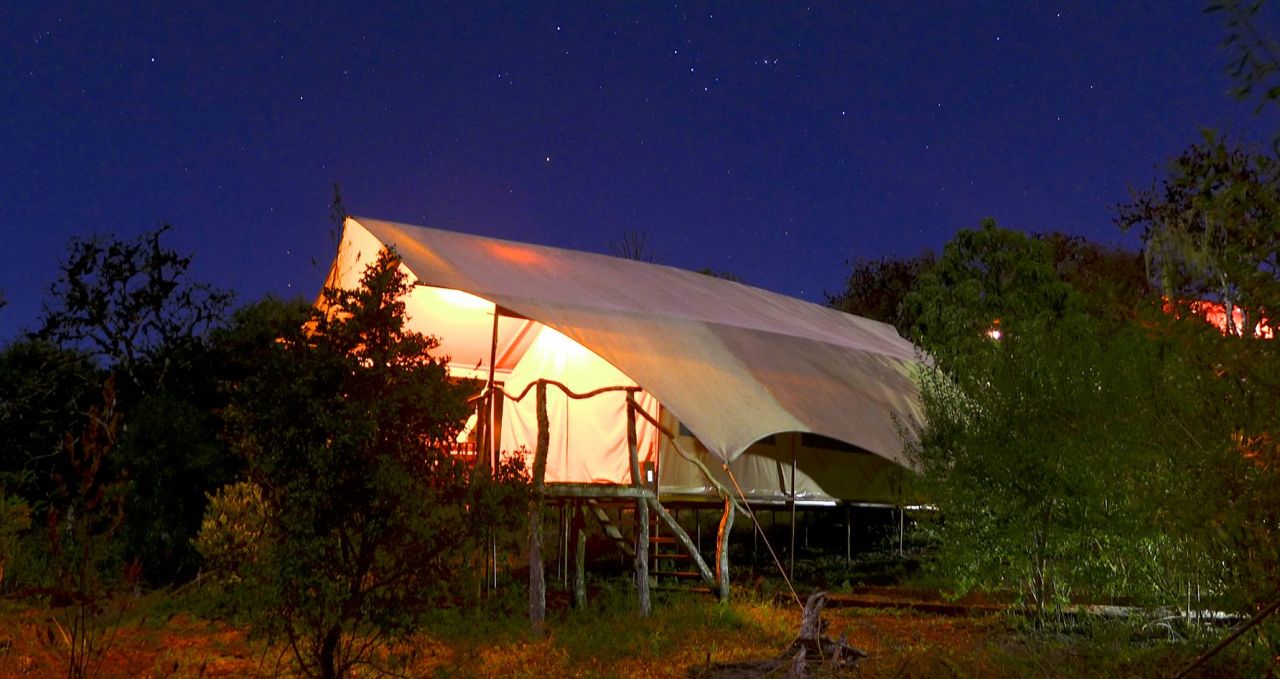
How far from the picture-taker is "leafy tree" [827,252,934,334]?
90.9 ft

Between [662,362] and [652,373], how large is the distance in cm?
39

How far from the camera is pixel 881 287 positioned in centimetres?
2852

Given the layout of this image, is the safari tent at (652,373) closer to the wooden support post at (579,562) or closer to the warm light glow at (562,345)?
the warm light glow at (562,345)

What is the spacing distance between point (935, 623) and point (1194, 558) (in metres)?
4.70

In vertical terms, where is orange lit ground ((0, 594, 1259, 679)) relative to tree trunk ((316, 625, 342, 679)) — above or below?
below

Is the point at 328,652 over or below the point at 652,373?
below

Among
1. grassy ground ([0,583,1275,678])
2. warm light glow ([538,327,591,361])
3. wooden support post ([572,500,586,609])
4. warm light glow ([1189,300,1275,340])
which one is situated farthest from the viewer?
warm light glow ([538,327,591,361])

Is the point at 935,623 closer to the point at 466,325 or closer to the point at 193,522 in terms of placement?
the point at 466,325

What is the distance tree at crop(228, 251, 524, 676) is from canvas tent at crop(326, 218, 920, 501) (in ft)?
14.4

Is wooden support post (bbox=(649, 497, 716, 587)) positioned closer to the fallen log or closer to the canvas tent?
the canvas tent

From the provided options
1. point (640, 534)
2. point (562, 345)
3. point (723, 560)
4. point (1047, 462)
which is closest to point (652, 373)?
point (640, 534)

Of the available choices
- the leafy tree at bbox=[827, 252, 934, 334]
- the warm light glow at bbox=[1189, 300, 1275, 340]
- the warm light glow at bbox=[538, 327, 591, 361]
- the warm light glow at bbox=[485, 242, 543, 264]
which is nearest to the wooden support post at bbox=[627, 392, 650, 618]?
the warm light glow at bbox=[485, 242, 543, 264]

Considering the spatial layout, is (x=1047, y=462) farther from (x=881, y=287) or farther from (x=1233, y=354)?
(x=881, y=287)

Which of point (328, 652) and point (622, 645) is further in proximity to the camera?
point (622, 645)
